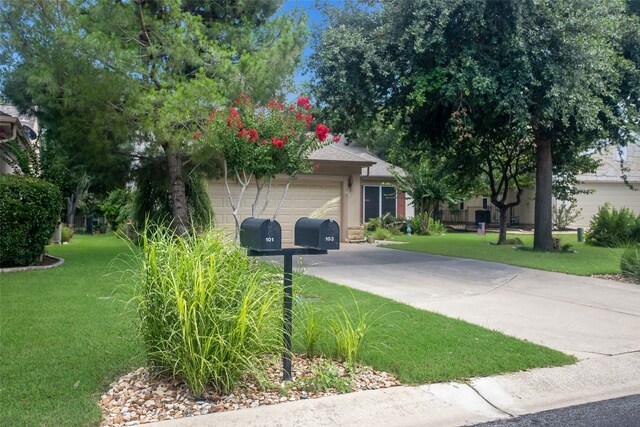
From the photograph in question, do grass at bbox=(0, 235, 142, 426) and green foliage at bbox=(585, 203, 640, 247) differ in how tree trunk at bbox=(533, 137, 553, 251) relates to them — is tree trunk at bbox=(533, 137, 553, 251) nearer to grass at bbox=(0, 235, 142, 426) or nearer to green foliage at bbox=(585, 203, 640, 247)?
green foliage at bbox=(585, 203, 640, 247)

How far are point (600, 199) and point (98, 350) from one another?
31004mm

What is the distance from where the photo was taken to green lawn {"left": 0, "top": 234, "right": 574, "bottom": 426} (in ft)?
14.8

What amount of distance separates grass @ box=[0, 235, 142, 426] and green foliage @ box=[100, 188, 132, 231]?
45.9 ft

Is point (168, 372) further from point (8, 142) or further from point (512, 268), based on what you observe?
point (8, 142)

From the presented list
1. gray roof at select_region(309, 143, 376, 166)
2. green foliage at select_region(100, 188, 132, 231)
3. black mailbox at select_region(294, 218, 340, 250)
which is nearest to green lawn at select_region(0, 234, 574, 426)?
black mailbox at select_region(294, 218, 340, 250)

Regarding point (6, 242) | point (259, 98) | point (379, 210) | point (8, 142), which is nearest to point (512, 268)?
point (259, 98)

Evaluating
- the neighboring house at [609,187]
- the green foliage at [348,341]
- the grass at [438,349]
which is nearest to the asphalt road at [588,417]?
the grass at [438,349]

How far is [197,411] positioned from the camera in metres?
4.41

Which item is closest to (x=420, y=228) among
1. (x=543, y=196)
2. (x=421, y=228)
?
(x=421, y=228)

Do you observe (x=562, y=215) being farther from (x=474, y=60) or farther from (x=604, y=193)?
(x=474, y=60)

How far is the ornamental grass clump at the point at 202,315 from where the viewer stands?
4492mm

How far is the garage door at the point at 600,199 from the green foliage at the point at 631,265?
20.5 meters

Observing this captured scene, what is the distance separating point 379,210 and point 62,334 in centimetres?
2233

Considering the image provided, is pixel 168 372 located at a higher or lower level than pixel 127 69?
lower
